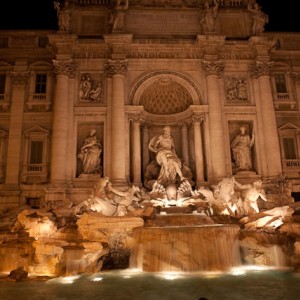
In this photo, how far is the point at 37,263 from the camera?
38.4 feet

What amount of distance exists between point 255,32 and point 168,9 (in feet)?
19.3

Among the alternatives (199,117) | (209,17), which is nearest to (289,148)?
(199,117)

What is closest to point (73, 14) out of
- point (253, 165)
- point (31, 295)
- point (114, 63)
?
point (114, 63)

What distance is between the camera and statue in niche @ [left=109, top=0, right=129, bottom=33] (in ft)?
67.6

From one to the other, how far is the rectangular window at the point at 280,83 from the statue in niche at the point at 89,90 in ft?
38.8

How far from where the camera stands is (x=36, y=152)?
2048 centimetres

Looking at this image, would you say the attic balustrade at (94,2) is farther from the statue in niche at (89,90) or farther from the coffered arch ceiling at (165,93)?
the coffered arch ceiling at (165,93)

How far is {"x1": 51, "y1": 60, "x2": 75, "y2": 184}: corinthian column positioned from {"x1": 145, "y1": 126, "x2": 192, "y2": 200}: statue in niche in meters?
5.02

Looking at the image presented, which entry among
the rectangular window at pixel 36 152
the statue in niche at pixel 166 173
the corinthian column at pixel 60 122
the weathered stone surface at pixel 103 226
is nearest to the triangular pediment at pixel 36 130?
the rectangular window at pixel 36 152

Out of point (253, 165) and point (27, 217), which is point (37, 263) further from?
point (253, 165)

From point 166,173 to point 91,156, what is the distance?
14.9ft

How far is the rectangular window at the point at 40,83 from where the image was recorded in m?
21.5

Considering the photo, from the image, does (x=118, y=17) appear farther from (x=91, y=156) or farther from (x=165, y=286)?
(x=165, y=286)

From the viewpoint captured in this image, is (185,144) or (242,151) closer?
(242,151)
